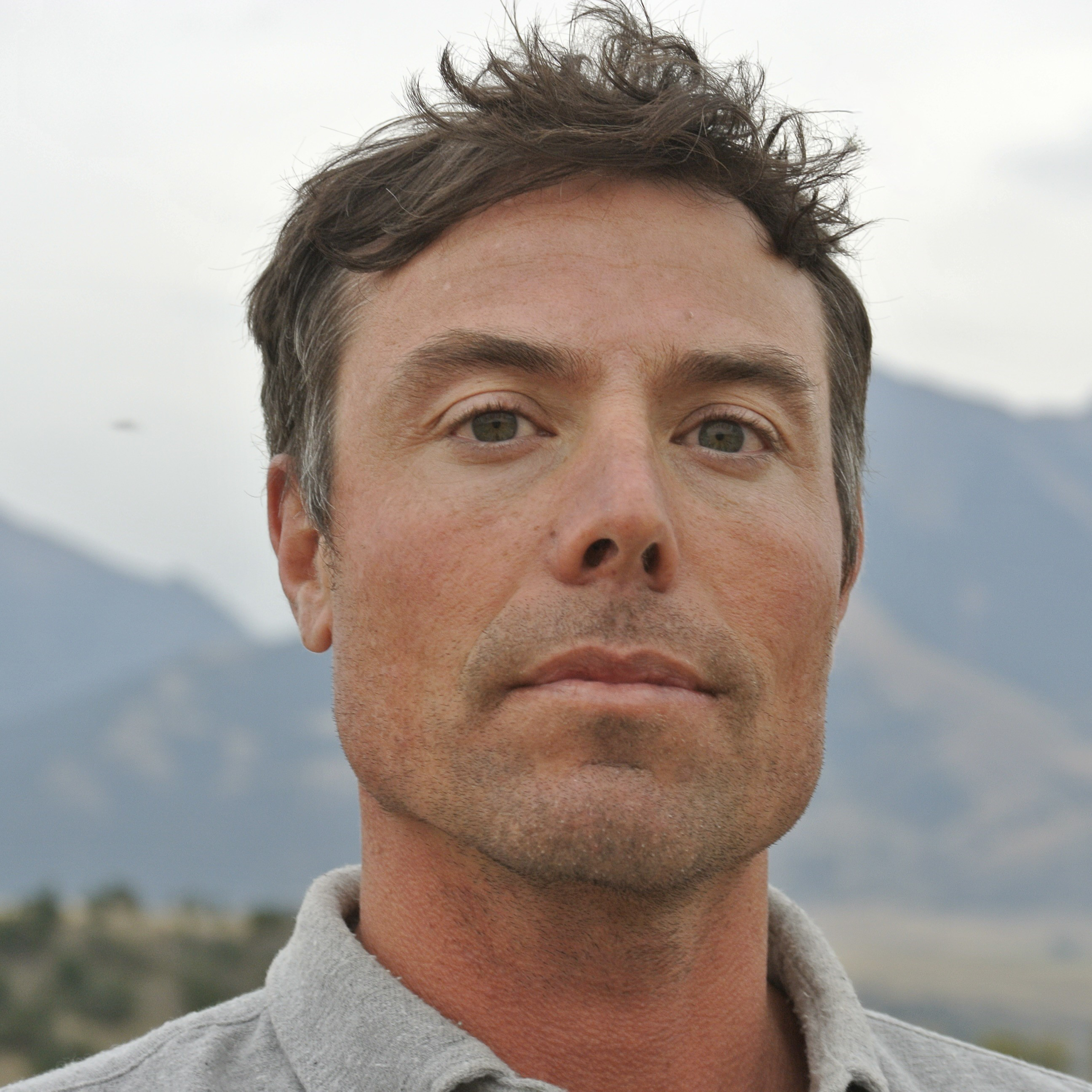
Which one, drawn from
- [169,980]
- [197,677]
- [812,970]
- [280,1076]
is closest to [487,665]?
[280,1076]

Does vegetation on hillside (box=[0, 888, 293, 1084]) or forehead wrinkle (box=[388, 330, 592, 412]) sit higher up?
forehead wrinkle (box=[388, 330, 592, 412])

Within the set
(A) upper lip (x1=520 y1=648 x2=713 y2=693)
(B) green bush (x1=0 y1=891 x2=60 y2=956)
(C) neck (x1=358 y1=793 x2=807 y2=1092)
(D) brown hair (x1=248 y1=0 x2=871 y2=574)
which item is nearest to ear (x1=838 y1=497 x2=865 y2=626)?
(D) brown hair (x1=248 y1=0 x2=871 y2=574)

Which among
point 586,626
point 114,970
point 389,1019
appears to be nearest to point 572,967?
point 389,1019

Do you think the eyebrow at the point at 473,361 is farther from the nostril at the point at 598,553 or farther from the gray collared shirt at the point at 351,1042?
the gray collared shirt at the point at 351,1042

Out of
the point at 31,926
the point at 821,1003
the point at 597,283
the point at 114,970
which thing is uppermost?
the point at 597,283

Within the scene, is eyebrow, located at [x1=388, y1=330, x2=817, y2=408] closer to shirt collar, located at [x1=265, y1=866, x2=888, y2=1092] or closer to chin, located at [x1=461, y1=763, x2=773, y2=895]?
chin, located at [x1=461, y1=763, x2=773, y2=895]

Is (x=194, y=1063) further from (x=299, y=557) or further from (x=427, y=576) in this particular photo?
(x=299, y=557)
